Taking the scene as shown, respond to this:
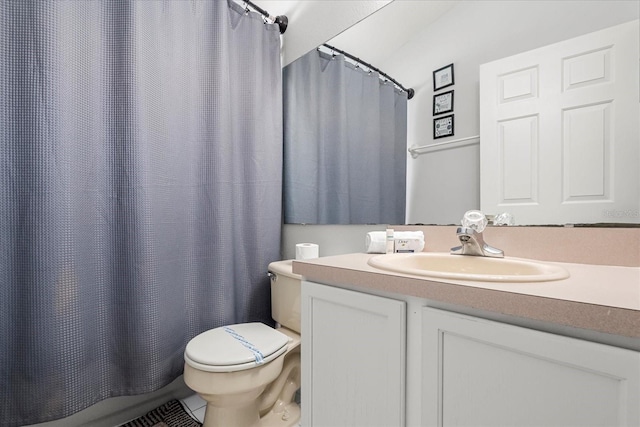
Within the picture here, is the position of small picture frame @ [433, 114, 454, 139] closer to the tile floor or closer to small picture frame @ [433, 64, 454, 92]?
small picture frame @ [433, 64, 454, 92]

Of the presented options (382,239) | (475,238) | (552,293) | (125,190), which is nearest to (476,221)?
(475,238)

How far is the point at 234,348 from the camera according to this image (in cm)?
114

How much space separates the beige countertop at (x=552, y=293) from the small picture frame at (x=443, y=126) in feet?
1.91

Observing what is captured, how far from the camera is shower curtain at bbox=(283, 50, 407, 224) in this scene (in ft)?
4.26

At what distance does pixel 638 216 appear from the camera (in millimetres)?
770

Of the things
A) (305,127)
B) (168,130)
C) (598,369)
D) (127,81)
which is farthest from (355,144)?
(598,369)

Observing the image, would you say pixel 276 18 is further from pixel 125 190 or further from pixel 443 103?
pixel 125 190

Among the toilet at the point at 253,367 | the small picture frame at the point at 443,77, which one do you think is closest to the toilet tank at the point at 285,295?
the toilet at the point at 253,367

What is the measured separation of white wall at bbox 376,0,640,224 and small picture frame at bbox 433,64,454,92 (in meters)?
0.02

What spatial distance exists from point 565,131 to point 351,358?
87cm

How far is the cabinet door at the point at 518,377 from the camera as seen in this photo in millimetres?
437

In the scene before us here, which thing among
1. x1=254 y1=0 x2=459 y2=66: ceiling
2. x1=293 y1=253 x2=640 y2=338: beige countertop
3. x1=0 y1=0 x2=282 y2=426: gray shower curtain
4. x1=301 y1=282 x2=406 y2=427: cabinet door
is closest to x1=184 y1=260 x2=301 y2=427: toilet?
x1=0 y1=0 x2=282 y2=426: gray shower curtain

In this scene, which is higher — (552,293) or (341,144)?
(341,144)

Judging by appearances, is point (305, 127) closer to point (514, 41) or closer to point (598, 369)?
point (514, 41)
